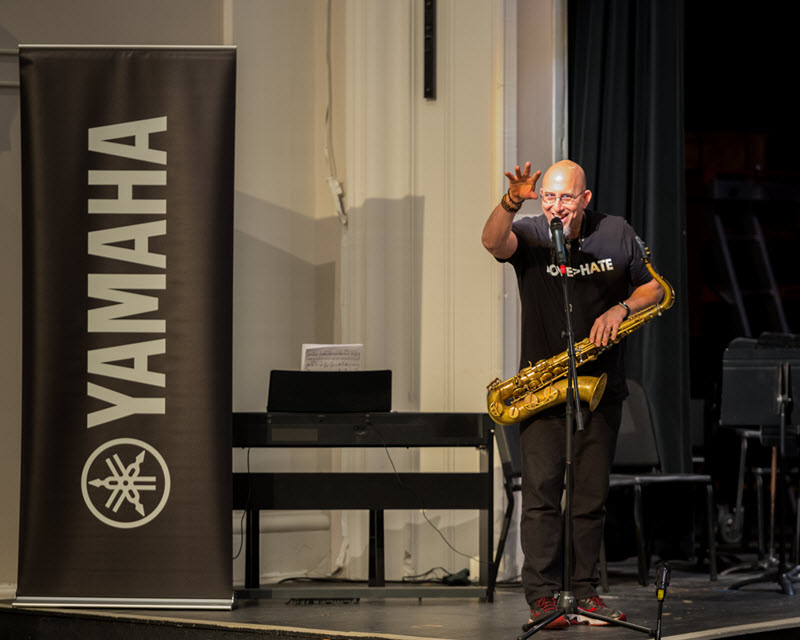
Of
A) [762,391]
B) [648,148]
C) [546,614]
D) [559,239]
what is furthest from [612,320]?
[648,148]

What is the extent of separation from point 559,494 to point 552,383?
0.39 m

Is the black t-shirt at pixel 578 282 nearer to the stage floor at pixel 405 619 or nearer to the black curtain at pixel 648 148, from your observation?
the stage floor at pixel 405 619

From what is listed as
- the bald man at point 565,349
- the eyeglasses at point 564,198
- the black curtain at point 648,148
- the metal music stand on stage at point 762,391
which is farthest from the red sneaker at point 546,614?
the black curtain at point 648,148

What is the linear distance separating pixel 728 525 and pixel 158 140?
149 inches

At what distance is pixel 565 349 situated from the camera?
404 centimetres

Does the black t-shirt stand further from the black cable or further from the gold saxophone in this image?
the black cable

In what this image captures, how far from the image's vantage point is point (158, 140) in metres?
4.36

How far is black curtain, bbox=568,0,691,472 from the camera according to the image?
5.86 m

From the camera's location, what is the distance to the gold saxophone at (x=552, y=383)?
13.0 ft

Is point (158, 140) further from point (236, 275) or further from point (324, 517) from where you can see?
point (324, 517)

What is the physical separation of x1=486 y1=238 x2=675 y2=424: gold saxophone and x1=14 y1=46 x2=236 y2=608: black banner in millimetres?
1054

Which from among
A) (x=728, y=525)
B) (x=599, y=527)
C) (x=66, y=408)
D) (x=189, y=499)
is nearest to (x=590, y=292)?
(x=599, y=527)

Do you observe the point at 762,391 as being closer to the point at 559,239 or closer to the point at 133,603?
the point at 559,239

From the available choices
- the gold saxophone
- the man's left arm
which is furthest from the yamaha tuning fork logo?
the man's left arm
